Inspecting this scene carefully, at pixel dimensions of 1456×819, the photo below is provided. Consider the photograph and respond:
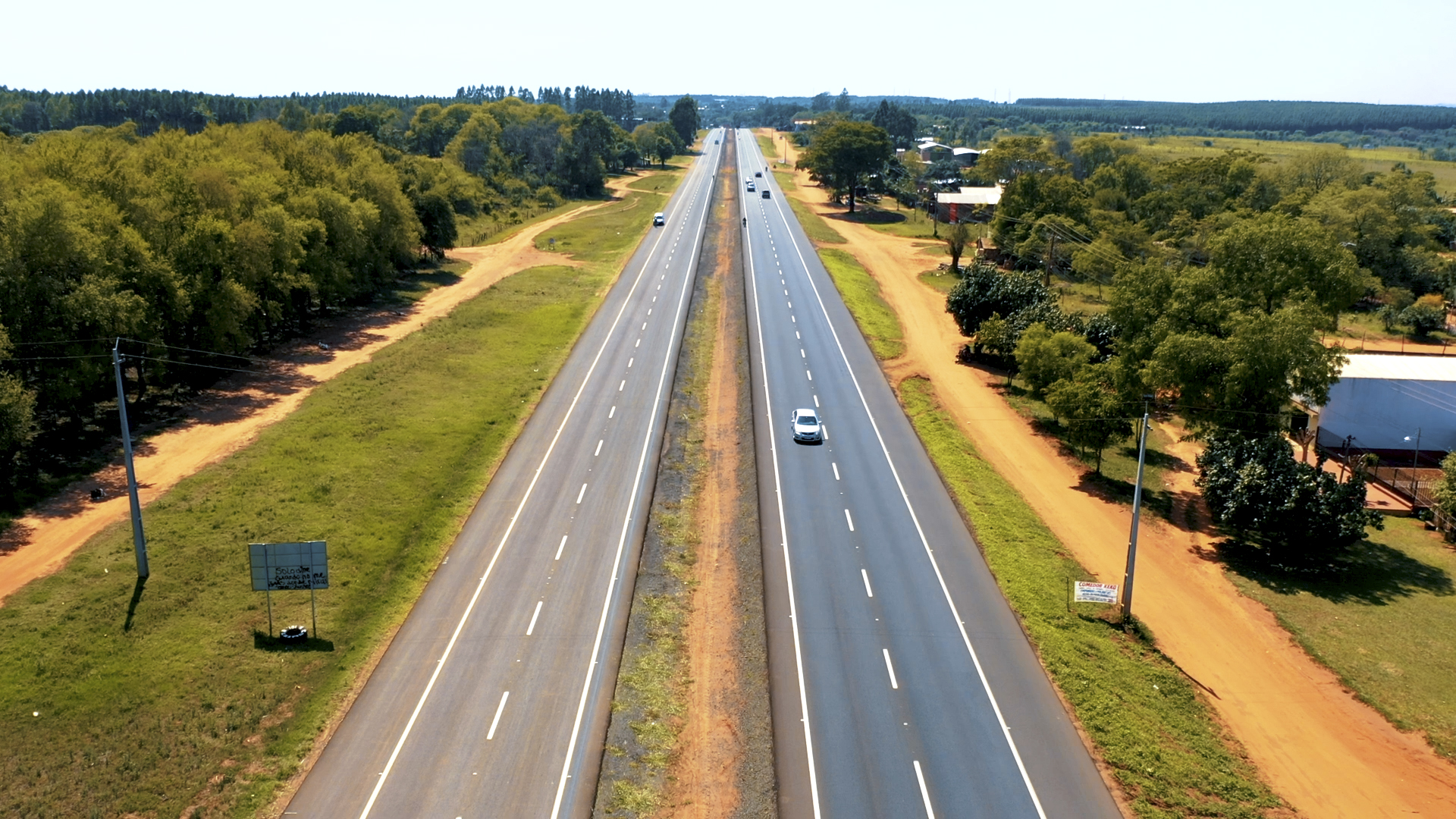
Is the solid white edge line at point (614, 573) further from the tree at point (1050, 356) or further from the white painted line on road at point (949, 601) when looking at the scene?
the tree at point (1050, 356)

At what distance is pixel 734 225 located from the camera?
434 feet

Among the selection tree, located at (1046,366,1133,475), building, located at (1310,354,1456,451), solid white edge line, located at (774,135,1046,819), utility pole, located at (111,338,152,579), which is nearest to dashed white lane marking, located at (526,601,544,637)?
solid white edge line, located at (774,135,1046,819)

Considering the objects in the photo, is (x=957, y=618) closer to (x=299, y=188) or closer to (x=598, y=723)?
(x=598, y=723)

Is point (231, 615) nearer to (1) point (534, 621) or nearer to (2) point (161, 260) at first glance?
(1) point (534, 621)

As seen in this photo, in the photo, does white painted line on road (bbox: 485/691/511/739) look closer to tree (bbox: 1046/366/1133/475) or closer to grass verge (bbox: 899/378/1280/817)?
grass verge (bbox: 899/378/1280/817)

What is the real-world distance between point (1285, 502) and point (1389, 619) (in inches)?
236

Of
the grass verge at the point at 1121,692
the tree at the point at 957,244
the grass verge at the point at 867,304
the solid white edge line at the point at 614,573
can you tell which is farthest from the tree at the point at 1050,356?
the tree at the point at 957,244

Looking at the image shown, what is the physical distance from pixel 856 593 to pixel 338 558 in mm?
21642

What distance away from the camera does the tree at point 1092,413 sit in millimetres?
52062

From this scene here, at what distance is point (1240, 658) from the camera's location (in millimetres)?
35875

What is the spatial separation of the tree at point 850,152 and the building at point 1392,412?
9577 cm

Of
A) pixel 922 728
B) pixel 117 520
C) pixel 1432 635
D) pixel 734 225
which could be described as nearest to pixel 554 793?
pixel 922 728

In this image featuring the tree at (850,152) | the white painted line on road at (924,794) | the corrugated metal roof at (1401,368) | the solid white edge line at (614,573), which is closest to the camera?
the white painted line on road at (924,794)

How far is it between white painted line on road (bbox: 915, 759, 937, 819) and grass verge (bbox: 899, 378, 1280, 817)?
14.3 feet
